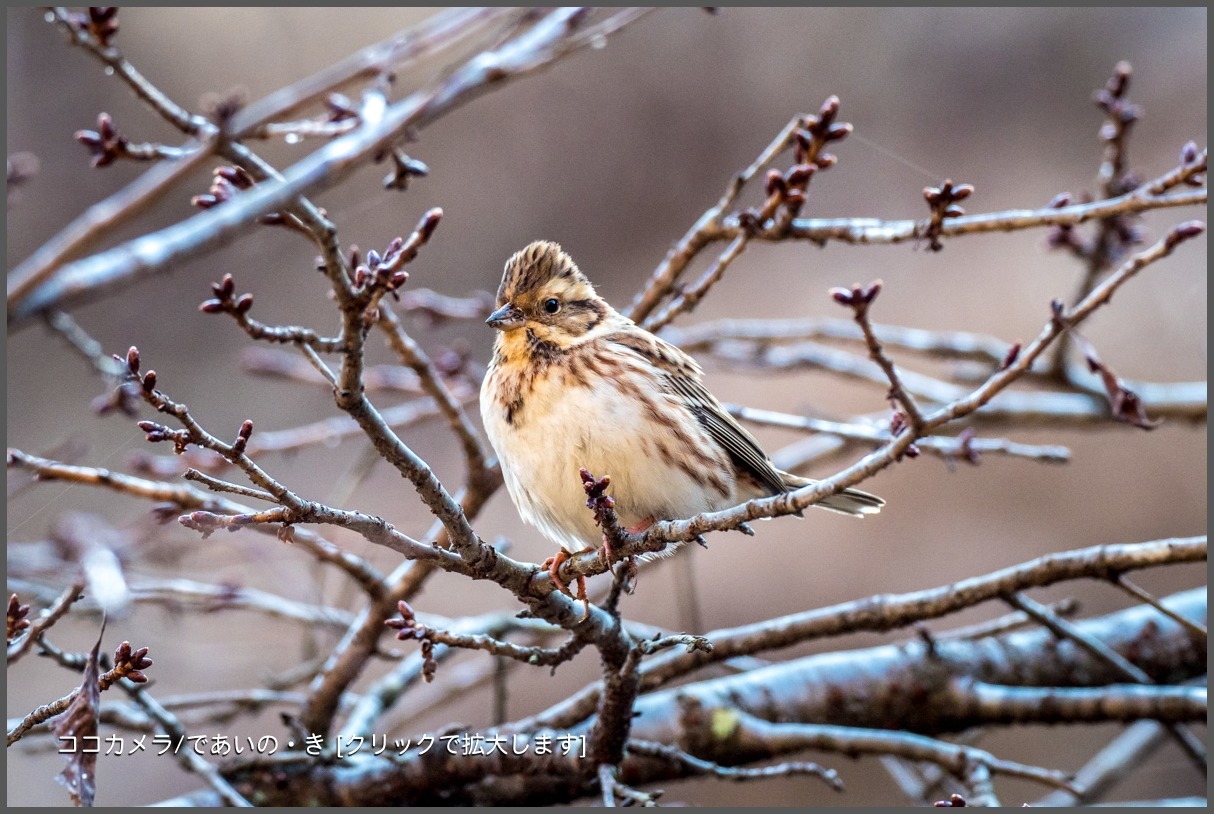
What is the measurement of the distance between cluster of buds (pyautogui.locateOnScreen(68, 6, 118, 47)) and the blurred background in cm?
501

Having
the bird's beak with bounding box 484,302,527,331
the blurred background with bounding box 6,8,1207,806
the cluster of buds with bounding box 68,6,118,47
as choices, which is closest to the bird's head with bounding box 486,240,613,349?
the bird's beak with bounding box 484,302,527,331

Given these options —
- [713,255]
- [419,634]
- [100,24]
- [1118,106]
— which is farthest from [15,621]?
[713,255]

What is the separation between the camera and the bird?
355 cm

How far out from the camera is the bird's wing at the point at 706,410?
4.14 metres

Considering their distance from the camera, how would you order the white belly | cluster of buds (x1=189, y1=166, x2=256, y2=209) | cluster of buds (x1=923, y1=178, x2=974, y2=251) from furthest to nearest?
1. the white belly
2. cluster of buds (x1=923, y1=178, x2=974, y2=251)
3. cluster of buds (x1=189, y1=166, x2=256, y2=209)

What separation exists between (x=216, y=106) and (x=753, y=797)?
23.7 ft

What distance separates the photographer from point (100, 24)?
2.89 m

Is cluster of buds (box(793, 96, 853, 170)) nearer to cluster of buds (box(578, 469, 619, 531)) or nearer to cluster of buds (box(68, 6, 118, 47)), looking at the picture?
cluster of buds (box(578, 469, 619, 531))

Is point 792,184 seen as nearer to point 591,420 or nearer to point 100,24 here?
point 591,420

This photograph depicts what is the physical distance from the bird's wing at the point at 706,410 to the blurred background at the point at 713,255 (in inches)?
131

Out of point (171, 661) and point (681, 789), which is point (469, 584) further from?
point (171, 661)

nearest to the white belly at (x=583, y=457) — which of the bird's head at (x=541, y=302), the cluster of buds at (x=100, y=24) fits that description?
the bird's head at (x=541, y=302)

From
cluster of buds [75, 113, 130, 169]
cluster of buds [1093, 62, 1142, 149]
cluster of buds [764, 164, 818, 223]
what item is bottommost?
cluster of buds [75, 113, 130, 169]

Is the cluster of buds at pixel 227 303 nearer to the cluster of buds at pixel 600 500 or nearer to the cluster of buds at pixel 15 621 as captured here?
the cluster of buds at pixel 600 500
